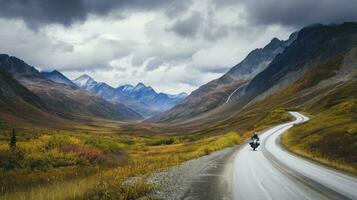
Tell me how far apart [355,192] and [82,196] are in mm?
11286

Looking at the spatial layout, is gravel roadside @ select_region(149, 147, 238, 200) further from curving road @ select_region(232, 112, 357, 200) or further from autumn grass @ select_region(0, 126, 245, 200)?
autumn grass @ select_region(0, 126, 245, 200)

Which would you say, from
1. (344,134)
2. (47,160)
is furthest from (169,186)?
(344,134)

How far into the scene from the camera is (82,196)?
1425 centimetres

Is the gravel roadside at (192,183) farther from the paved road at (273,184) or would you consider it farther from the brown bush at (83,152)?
the brown bush at (83,152)

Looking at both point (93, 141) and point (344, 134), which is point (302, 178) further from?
point (93, 141)

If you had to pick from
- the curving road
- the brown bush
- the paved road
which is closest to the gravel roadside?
the paved road

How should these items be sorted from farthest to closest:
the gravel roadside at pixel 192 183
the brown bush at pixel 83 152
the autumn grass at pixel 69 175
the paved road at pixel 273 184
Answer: the brown bush at pixel 83 152
the gravel roadside at pixel 192 183
the paved road at pixel 273 184
the autumn grass at pixel 69 175

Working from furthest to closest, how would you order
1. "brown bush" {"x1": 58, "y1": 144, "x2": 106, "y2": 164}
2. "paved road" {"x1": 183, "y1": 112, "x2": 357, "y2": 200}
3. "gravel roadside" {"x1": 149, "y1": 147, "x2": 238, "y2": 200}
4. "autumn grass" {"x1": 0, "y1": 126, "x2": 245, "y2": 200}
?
"brown bush" {"x1": 58, "y1": 144, "x2": 106, "y2": 164} → "gravel roadside" {"x1": 149, "y1": 147, "x2": 238, "y2": 200} → "paved road" {"x1": 183, "y1": 112, "x2": 357, "y2": 200} → "autumn grass" {"x1": 0, "y1": 126, "x2": 245, "y2": 200}

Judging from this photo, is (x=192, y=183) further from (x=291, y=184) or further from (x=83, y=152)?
(x=83, y=152)

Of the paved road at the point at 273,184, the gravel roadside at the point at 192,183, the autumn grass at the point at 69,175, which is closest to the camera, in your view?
the autumn grass at the point at 69,175

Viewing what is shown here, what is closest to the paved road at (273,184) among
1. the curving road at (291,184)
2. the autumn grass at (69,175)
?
the curving road at (291,184)

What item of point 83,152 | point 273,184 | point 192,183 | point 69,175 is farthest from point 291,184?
point 83,152

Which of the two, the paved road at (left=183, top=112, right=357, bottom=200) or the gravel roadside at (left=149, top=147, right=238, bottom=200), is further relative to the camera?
the gravel roadside at (left=149, top=147, right=238, bottom=200)

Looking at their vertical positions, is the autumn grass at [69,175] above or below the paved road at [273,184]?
above
